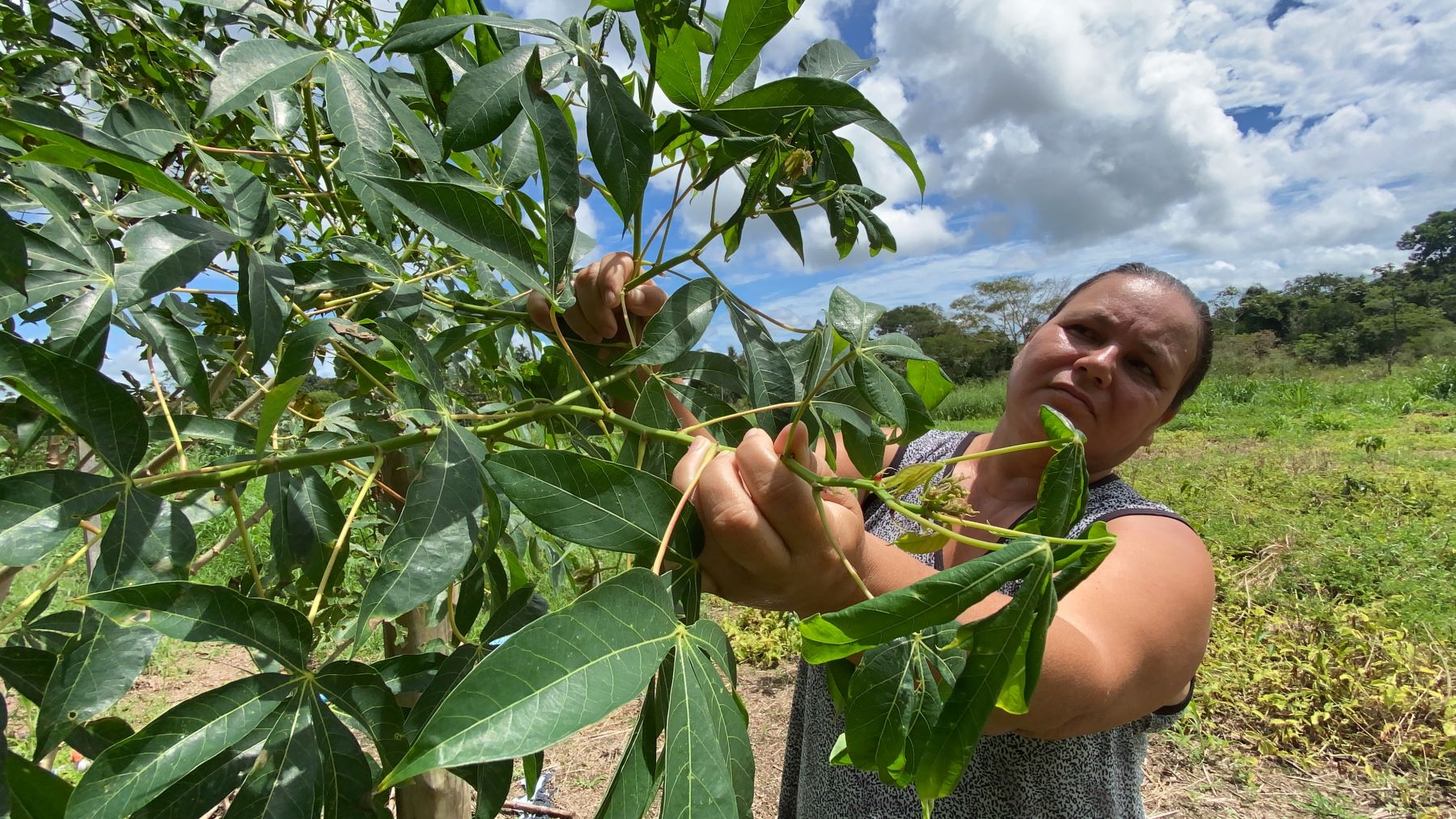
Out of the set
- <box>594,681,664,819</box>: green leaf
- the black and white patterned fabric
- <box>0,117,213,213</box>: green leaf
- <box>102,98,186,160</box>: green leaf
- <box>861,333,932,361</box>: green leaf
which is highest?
<box>102,98,186,160</box>: green leaf

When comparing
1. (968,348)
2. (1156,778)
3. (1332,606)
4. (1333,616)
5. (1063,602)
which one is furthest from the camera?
(968,348)

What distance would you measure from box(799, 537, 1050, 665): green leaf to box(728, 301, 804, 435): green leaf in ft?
0.84

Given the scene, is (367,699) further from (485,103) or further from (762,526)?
(485,103)

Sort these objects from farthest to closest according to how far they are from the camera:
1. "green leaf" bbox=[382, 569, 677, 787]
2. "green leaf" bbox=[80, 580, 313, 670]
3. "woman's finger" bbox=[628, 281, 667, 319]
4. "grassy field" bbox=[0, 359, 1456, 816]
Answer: "grassy field" bbox=[0, 359, 1456, 816] < "woman's finger" bbox=[628, 281, 667, 319] < "green leaf" bbox=[80, 580, 313, 670] < "green leaf" bbox=[382, 569, 677, 787]

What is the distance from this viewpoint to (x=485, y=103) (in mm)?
519

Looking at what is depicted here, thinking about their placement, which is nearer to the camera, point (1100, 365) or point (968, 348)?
point (1100, 365)

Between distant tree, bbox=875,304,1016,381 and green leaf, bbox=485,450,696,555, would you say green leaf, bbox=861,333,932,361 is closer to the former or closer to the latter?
green leaf, bbox=485,450,696,555

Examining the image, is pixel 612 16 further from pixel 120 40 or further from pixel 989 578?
pixel 120 40

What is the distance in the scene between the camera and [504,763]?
22.7 inches

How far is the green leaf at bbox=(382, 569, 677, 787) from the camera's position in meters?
0.34

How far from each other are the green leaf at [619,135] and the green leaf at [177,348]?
1.24 ft

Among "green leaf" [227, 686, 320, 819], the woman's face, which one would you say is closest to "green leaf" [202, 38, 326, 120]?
"green leaf" [227, 686, 320, 819]

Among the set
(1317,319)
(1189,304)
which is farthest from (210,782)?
(1317,319)

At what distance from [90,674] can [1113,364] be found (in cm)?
149
